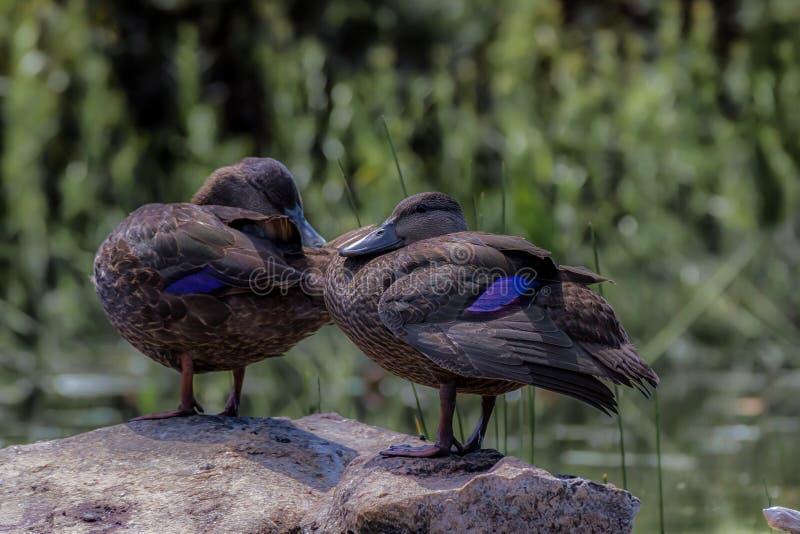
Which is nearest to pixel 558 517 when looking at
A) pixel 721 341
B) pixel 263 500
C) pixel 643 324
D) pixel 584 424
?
pixel 263 500

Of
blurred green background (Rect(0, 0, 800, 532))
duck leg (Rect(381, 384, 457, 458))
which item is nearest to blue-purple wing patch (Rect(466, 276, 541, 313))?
duck leg (Rect(381, 384, 457, 458))

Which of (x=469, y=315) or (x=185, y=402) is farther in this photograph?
(x=185, y=402)

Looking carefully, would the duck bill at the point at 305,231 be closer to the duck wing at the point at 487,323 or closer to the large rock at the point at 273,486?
the large rock at the point at 273,486

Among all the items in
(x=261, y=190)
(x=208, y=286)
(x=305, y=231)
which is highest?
(x=261, y=190)

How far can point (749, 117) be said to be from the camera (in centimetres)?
935

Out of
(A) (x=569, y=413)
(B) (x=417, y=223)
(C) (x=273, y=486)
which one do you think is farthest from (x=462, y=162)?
(C) (x=273, y=486)

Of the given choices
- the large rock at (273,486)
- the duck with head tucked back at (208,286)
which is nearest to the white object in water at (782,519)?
the large rock at (273,486)

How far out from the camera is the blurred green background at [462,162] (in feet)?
21.9

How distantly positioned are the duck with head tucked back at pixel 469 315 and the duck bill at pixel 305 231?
75 centimetres

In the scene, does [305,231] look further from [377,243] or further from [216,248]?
[377,243]

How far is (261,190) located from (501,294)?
143cm

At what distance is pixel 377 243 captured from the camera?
3.69 m

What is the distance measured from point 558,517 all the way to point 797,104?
664 centimetres

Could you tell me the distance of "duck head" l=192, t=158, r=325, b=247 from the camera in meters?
4.54
